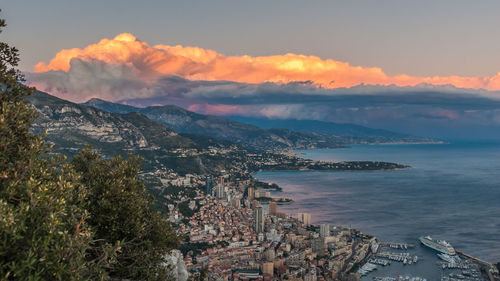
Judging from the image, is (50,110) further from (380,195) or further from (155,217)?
(155,217)

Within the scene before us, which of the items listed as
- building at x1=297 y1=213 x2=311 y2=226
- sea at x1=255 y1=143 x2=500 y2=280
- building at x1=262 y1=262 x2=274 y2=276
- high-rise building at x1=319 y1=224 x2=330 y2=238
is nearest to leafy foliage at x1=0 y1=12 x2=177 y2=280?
building at x1=262 y1=262 x2=274 y2=276

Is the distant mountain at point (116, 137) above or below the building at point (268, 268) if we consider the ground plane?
above

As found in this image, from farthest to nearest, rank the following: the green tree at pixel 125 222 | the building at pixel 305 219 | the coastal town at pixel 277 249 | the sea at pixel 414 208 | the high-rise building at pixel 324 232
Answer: the building at pixel 305 219 → the high-rise building at pixel 324 232 → the sea at pixel 414 208 → the coastal town at pixel 277 249 → the green tree at pixel 125 222

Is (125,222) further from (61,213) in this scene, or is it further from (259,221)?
(259,221)

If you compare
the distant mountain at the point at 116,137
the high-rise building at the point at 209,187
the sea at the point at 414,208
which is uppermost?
the distant mountain at the point at 116,137

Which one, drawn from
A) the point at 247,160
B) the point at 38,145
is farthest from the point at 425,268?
the point at 247,160

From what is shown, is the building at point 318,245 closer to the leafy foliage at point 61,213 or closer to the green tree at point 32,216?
the leafy foliage at point 61,213

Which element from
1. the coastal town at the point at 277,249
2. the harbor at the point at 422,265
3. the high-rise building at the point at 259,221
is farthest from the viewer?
the high-rise building at the point at 259,221

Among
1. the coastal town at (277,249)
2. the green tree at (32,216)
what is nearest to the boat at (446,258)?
the coastal town at (277,249)
